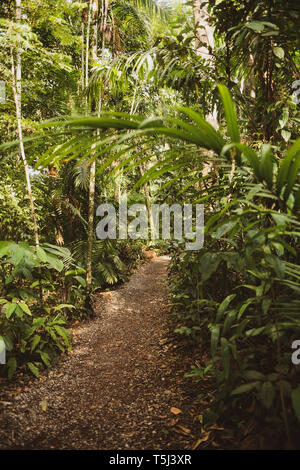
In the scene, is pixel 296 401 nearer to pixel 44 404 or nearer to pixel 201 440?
pixel 201 440

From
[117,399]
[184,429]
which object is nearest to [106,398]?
[117,399]

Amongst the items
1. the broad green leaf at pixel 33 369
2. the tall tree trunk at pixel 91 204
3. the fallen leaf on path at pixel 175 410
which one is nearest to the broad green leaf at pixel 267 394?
the fallen leaf on path at pixel 175 410

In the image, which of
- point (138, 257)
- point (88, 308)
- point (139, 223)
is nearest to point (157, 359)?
point (88, 308)

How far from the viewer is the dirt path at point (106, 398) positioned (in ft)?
5.56

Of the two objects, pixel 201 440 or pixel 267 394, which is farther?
pixel 201 440

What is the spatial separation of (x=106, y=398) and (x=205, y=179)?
2123mm

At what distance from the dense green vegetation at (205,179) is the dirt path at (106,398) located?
11.5 inches

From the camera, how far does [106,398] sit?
86.5 inches

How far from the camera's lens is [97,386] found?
2396mm

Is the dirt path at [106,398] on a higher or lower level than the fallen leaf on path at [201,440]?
lower

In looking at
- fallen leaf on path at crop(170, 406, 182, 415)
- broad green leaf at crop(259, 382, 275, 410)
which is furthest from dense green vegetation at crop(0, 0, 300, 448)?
fallen leaf on path at crop(170, 406, 182, 415)

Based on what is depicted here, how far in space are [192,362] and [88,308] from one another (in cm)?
225

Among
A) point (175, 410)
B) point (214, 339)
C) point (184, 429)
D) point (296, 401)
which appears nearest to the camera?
point (296, 401)

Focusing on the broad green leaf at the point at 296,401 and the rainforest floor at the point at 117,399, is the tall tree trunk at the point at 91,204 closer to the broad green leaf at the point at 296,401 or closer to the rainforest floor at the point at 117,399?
the rainforest floor at the point at 117,399
